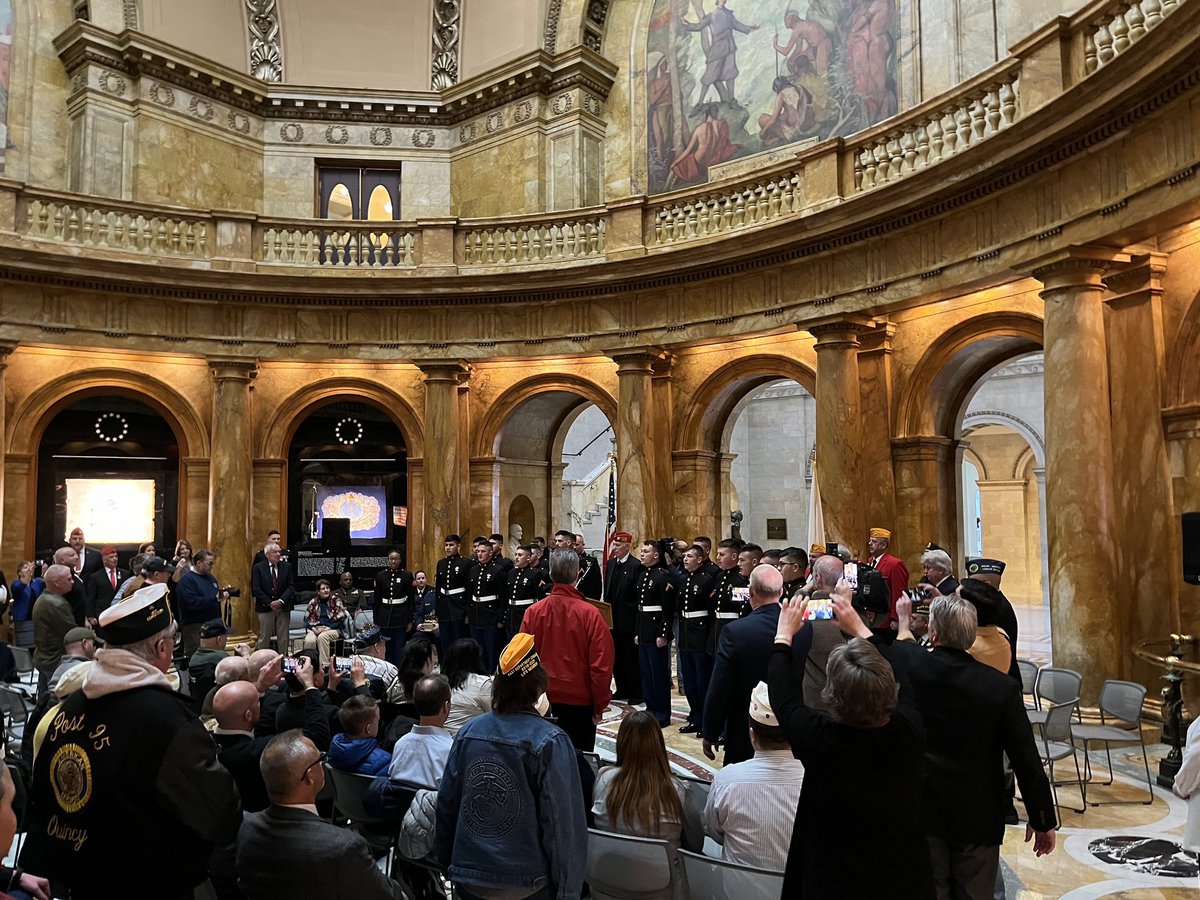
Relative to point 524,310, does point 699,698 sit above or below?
below

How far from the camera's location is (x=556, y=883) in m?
3.09

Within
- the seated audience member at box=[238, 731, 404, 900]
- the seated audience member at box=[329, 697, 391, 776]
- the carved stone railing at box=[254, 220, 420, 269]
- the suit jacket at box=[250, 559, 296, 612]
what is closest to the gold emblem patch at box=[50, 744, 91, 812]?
the seated audience member at box=[238, 731, 404, 900]

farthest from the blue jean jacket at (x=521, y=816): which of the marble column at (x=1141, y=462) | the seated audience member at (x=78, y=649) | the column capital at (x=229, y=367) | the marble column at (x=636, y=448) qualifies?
the column capital at (x=229, y=367)

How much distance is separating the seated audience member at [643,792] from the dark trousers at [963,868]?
0.99 metres

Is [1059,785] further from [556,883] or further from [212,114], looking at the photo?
[212,114]

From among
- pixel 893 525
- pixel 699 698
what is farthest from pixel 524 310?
pixel 699 698

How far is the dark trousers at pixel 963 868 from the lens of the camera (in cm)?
352

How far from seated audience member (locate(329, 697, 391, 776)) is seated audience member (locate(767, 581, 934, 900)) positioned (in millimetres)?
2189

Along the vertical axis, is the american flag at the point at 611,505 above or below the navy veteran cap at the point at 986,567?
above

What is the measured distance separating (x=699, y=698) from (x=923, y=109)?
7.02m

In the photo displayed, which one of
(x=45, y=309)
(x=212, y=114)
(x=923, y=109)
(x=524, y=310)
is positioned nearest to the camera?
(x=923, y=109)

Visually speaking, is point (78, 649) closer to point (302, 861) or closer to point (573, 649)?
point (573, 649)

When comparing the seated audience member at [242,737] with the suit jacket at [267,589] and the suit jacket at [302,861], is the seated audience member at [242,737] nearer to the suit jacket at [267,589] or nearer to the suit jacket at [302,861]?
the suit jacket at [302,861]

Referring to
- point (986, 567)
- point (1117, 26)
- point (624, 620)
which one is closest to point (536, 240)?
point (624, 620)
